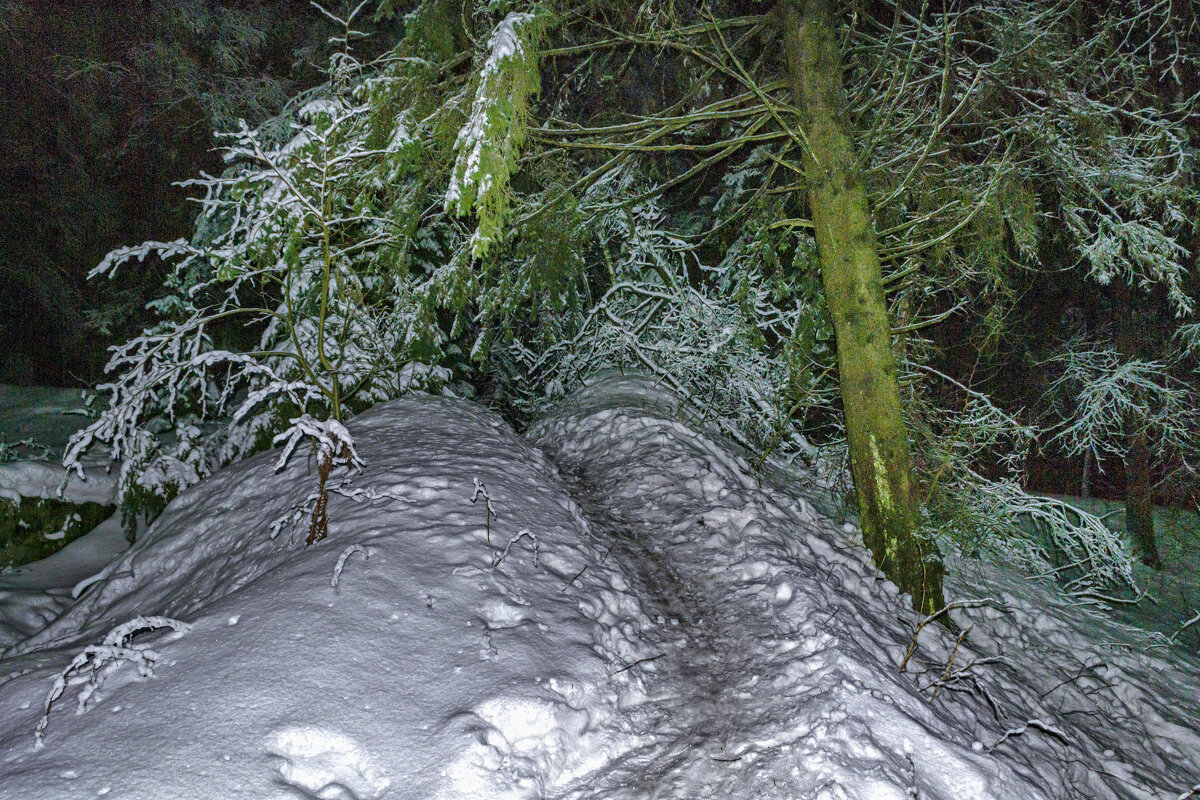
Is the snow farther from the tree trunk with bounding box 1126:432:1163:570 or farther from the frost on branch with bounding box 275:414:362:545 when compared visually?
the tree trunk with bounding box 1126:432:1163:570

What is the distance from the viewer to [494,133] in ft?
12.5

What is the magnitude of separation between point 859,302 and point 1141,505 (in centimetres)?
968

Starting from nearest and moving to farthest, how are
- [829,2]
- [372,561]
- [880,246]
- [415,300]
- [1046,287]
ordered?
[372,561]
[829,2]
[880,246]
[415,300]
[1046,287]

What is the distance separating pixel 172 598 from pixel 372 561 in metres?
1.70

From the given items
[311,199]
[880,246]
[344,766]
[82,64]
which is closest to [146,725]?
[344,766]

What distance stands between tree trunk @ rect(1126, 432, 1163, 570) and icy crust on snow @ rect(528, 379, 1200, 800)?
5771 millimetres

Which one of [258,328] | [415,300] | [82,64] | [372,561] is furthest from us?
[258,328]

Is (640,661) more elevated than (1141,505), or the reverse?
(640,661)

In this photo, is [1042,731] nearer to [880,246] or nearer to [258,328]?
[880,246]

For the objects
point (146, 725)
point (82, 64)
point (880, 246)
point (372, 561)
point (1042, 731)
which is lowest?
point (1042, 731)

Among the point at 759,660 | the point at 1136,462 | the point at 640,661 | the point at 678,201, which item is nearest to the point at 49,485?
the point at 640,661

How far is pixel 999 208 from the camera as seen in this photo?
524 cm

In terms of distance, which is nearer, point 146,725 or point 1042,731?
point 146,725

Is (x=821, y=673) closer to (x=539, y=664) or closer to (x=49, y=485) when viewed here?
(x=539, y=664)
